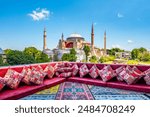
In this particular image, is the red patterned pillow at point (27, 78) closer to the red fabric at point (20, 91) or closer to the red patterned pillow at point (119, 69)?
the red fabric at point (20, 91)

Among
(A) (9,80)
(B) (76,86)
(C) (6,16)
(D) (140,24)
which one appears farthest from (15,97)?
(D) (140,24)

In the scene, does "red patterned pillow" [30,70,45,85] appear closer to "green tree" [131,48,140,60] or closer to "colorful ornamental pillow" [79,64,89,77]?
"colorful ornamental pillow" [79,64,89,77]

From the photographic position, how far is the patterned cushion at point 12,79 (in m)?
3.43

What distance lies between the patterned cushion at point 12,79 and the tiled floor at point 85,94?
0.39 metres

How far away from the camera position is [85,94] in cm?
372

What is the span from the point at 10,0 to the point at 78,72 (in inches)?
216

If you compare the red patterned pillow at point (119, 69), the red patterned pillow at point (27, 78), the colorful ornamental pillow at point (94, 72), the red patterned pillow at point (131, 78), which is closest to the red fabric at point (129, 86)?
the red patterned pillow at point (131, 78)

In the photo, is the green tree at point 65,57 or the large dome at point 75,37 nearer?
the green tree at point 65,57

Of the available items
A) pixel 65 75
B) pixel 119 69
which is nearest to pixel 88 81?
pixel 65 75

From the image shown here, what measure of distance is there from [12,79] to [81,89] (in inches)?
61.9

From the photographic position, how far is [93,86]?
14.5 feet

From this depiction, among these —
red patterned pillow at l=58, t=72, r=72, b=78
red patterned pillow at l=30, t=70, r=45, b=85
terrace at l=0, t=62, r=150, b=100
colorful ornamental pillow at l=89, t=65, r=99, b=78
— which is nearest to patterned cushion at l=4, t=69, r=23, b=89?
terrace at l=0, t=62, r=150, b=100

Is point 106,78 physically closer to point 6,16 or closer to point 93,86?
point 93,86

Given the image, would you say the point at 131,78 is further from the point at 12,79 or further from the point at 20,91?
the point at 12,79
